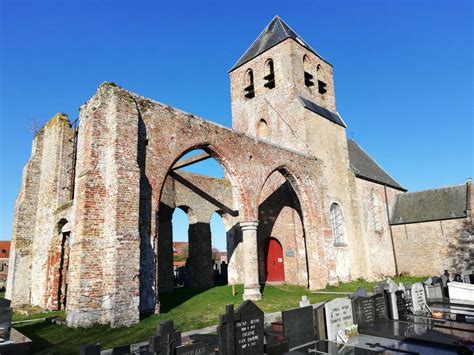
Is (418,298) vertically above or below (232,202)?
below

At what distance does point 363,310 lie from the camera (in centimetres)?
788

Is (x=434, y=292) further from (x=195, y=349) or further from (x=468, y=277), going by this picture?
(x=195, y=349)

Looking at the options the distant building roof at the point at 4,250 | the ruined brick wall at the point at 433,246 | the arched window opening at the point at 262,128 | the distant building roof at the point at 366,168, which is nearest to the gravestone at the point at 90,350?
the arched window opening at the point at 262,128

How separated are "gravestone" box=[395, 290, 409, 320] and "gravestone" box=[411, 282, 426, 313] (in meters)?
0.55

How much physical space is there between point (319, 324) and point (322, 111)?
15.6 m

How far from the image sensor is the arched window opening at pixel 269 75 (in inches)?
847

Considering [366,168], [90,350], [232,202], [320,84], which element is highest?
[320,84]

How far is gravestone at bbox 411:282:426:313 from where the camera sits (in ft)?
31.2

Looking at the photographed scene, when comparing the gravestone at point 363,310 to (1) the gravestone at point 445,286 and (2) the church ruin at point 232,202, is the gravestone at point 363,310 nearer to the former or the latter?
(1) the gravestone at point 445,286

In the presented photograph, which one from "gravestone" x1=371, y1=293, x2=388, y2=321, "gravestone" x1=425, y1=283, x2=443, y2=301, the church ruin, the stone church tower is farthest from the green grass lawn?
the stone church tower

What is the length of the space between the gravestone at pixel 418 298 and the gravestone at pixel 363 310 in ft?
7.11

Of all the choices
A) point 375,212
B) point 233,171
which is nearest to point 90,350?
point 233,171

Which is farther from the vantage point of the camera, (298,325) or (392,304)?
(392,304)

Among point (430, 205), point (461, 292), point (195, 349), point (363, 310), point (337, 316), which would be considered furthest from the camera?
point (430, 205)
